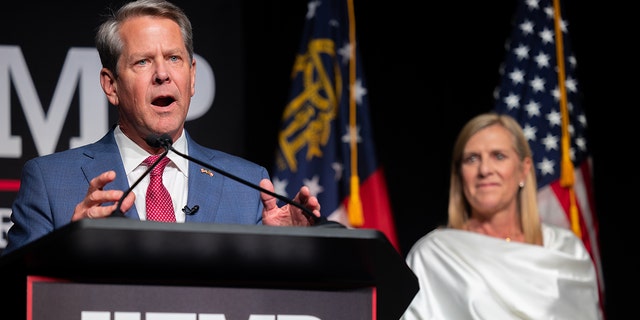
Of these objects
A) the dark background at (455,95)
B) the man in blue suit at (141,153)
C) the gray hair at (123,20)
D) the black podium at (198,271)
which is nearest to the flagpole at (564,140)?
the dark background at (455,95)

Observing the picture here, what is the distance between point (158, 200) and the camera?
187cm

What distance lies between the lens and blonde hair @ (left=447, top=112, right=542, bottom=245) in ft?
12.7

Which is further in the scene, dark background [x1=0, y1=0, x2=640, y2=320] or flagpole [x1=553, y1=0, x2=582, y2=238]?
dark background [x1=0, y1=0, x2=640, y2=320]

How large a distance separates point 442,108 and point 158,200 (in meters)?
2.82

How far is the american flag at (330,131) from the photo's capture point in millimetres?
4184

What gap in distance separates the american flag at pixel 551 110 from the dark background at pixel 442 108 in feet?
0.72

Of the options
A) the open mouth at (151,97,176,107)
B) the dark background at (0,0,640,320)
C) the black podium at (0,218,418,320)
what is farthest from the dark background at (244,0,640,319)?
the black podium at (0,218,418,320)

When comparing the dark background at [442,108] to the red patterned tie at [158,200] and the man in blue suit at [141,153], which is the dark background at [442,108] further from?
the red patterned tie at [158,200]

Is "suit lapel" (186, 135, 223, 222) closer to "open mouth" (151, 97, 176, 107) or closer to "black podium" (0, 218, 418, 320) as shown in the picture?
"open mouth" (151, 97, 176, 107)

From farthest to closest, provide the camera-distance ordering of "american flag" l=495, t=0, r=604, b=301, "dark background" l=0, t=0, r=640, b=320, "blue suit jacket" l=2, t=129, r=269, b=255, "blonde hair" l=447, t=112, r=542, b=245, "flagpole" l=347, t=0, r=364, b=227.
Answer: "dark background" l=0, t=0, r=640, b=320
"american flag" l=495, t=0, r=604, b=301
"flagpole" l=347, t=0, r=364, b=227
"blonde hair" l=447, t=112, r=542, b=245
"blue suit jacket" l=2, t=129, r=269, b=255

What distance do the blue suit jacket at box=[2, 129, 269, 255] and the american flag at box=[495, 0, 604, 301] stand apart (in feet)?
8.14

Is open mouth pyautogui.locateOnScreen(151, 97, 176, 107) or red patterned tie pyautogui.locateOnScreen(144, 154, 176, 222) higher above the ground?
open mouth pyautogui.locateOnScreen(151, 97, 176, 107)

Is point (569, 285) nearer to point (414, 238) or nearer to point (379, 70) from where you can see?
point (414, 238)

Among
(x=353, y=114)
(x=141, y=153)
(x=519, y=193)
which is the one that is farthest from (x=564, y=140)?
(x=141, y=153)
